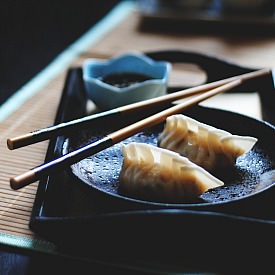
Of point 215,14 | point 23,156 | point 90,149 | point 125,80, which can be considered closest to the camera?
point 90,149

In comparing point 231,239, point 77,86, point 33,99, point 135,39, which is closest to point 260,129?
point 231,239

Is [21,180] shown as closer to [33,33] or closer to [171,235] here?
[171,235]

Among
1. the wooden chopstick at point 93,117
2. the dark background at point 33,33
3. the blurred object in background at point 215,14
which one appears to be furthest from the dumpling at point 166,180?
the blurred object in background at point 215,14

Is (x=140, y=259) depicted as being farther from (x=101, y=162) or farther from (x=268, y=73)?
(x=268, y=73)

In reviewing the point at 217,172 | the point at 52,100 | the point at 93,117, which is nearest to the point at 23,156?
the point at 93,117

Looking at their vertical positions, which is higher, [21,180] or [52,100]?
[21,180]

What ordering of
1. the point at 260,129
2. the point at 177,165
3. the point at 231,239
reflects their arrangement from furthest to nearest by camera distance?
the point at 260,129
the point at 177,165
the point at 231,239

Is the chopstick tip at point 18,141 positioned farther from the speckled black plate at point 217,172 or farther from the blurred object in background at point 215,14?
the blurred object in background at point 215,14
